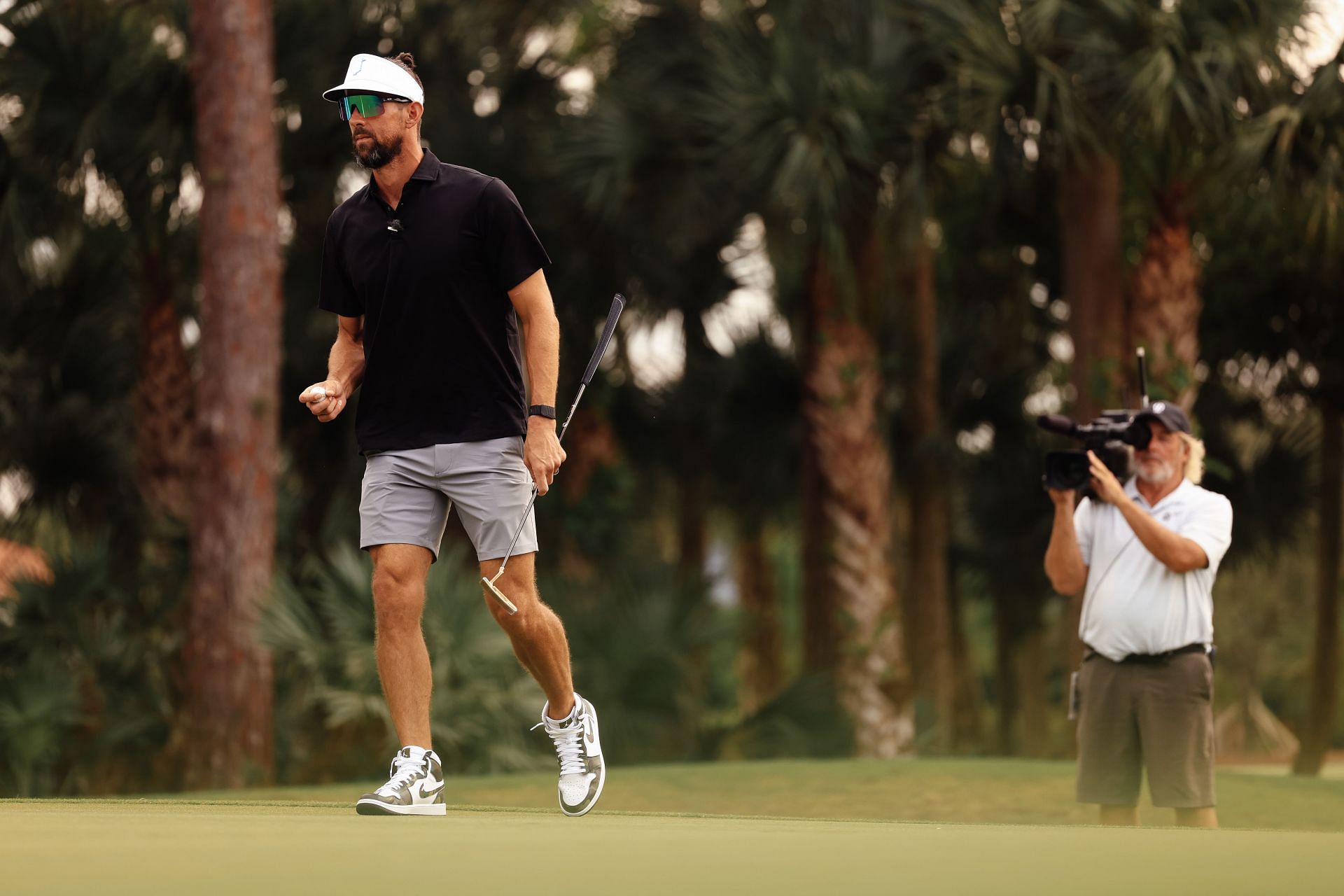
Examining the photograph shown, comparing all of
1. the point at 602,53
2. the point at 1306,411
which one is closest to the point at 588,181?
the point at 602,53

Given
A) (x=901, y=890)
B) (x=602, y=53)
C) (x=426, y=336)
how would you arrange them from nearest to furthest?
(x=901, y=890)
(x=426, y=336)
(x=602, y=53)

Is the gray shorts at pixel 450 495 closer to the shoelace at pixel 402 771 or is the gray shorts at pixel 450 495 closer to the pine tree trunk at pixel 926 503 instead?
the shoelace at pixel 402 771

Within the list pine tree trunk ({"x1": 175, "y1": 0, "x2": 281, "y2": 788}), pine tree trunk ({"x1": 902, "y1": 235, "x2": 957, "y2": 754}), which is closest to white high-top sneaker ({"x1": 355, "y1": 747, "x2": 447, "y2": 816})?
pine tree trunk ({"x1": 175, "y1": 0, "x2": 281, "y2": 788})

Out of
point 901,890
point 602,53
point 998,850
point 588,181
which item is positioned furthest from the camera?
point 602,53

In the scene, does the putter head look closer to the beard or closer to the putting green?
the putting green

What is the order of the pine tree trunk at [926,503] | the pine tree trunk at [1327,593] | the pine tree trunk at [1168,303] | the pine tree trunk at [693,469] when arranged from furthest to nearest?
the pine tree trunk at [693,469] → the pine tree trunk at [926,503] → the pine tree trunk at [1327,593] → the pine tree trunk at [1168,303]

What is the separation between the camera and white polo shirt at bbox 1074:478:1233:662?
710 cm

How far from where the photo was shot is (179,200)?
55.0ft

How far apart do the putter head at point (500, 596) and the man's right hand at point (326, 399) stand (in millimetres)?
628

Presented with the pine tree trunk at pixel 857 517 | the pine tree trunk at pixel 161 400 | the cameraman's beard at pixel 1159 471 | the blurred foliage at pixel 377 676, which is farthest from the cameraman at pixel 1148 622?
the pine tree trunk at pixel 161 400

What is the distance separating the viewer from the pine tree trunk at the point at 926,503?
63.8ft

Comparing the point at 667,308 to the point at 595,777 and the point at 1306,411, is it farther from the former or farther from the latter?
the point at 595,777

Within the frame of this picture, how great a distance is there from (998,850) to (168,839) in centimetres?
181

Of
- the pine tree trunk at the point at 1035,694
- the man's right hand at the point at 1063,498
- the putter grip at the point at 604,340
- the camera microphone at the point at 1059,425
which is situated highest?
the putter grip at the point at 604,340
